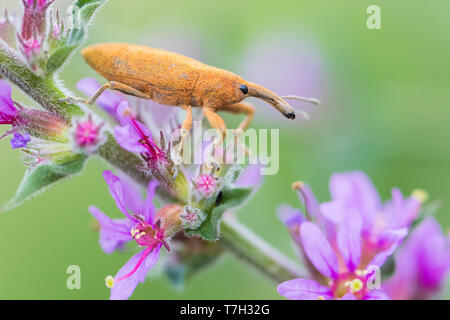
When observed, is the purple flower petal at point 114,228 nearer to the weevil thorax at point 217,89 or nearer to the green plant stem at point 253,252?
the green plant stem at point 253,252

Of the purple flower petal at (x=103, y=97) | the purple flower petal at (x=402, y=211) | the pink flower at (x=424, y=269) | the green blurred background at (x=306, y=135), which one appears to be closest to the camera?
the purple flower petal at (x=103, y=97)

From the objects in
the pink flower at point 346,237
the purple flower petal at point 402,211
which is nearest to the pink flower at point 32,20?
the pink flower at point 346,237

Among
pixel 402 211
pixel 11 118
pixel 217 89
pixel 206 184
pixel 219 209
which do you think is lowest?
pixel 402 211

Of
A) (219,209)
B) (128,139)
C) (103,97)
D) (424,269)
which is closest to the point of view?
(128,139)

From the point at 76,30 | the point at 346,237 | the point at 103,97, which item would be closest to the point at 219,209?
the point at 346,237

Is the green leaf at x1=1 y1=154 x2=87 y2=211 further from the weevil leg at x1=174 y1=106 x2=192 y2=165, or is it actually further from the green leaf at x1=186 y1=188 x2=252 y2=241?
the green leaf at x1=186 y1=188 x2=252 y2=241

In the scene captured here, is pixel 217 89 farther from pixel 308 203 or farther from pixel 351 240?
pixel 351 240
